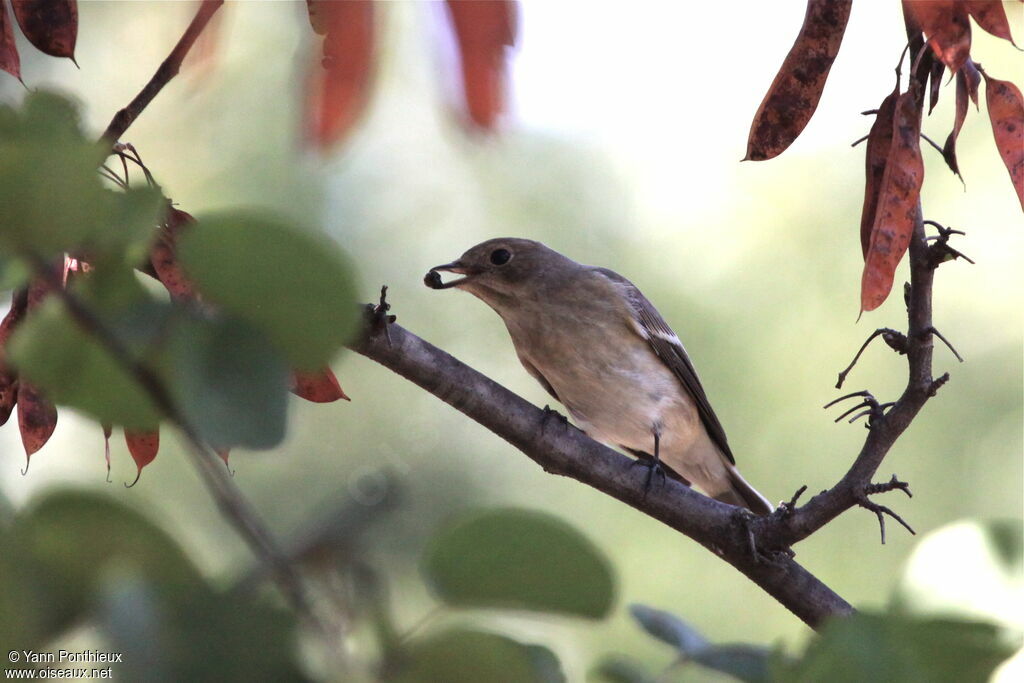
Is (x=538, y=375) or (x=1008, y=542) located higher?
(x=538, y=375)

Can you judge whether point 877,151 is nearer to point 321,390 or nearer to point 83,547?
point 321,390

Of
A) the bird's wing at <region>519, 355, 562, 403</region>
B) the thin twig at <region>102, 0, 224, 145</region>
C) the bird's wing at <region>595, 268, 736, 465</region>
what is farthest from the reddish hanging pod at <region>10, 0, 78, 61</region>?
the bird's wing at <region>595, 268, 736, 465</region>

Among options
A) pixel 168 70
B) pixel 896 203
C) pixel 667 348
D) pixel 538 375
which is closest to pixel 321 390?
pixel 168 70

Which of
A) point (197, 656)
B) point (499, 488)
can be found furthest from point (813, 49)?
point (499, 488)

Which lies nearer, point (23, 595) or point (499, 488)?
point (23, 595)

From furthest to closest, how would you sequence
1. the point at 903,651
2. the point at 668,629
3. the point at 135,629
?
the point at 668,629
the point at 903,651
the point at 135,629

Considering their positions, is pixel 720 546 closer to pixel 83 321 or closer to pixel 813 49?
pixel 813 49

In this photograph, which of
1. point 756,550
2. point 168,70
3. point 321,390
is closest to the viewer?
point 168,70

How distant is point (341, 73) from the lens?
1255mm

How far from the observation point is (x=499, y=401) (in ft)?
9.77

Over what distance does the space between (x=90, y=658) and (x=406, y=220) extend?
9662 millimetres

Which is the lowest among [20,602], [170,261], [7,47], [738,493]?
[20,602]

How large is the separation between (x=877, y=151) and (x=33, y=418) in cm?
192

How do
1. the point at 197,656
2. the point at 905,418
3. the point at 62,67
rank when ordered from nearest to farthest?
the point at 197,656
the point at 905,418
the point at 62,67
